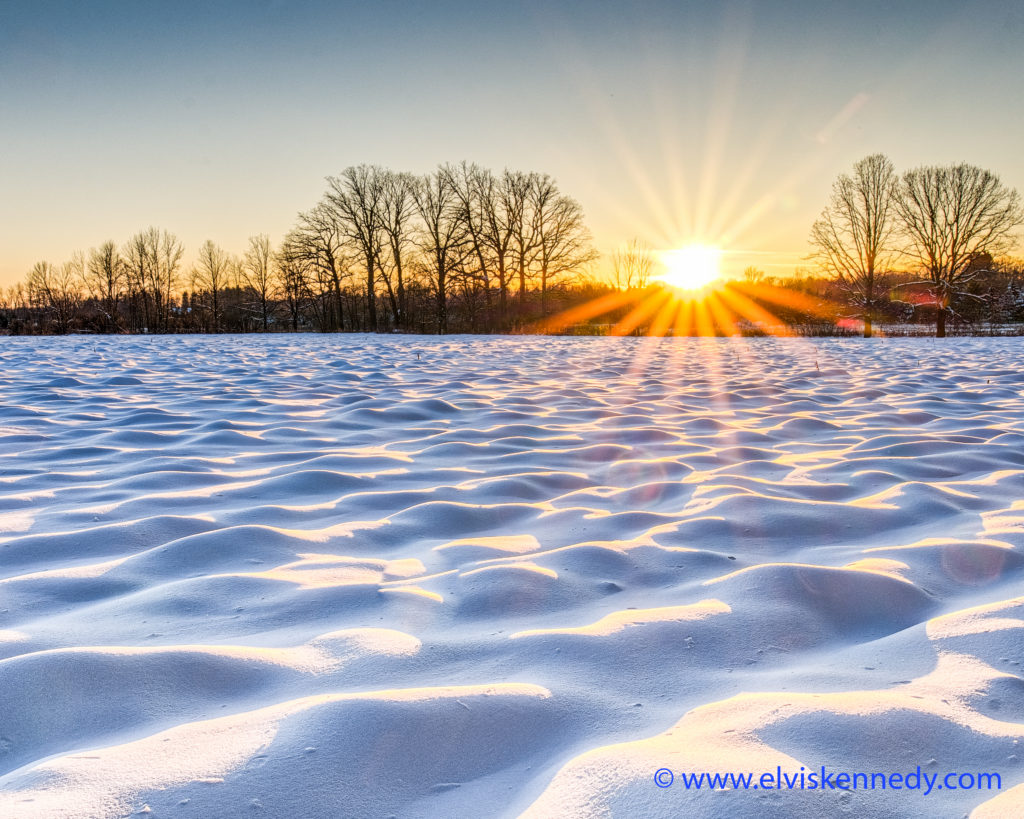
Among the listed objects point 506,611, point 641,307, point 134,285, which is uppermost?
point 134,285

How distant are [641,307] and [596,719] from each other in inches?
1969

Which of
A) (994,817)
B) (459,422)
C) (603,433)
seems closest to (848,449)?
(603,433)

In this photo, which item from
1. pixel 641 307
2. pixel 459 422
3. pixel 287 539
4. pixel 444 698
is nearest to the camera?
pixel 444 698

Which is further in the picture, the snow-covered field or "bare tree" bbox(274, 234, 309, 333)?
"bare tree" bbox(274, 234, 309, 333)

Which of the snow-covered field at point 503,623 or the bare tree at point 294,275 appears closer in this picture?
the snow-covered field at point 503,623

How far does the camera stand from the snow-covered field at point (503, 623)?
3.50ft

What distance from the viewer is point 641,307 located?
163 feet

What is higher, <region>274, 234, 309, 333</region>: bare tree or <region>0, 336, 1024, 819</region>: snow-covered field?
<region>274, 234, 309, 333</region>: bare tree

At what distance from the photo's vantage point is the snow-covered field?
3.50 ft

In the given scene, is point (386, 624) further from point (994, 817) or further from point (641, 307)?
point (641, 307)

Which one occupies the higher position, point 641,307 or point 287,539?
point 641,307

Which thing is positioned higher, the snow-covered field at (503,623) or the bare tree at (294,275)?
the bare tree at (294,275)

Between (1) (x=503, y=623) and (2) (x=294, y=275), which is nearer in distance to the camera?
(1) (x=503, y=623)

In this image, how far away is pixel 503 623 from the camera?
67.1 inches
